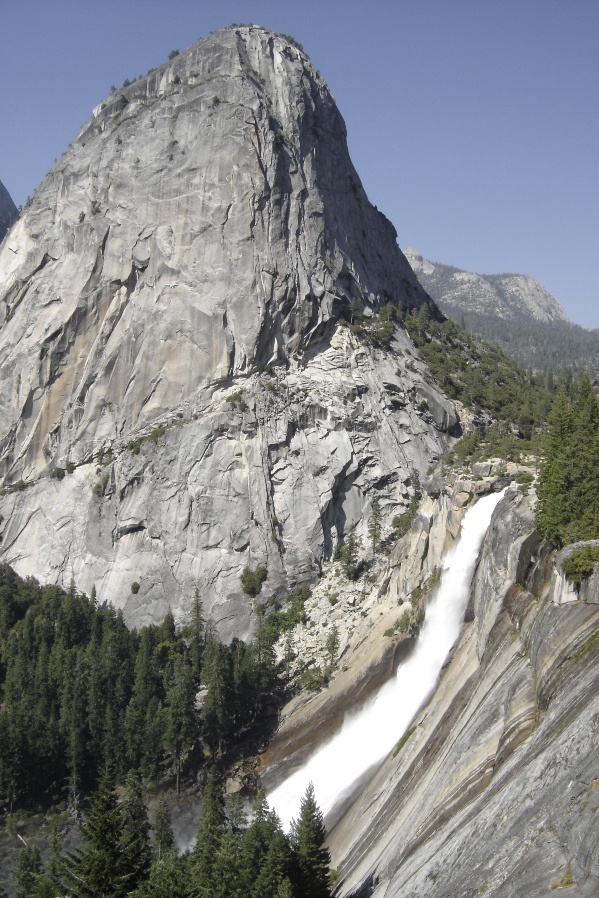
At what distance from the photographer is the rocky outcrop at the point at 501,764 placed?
20.2 metres

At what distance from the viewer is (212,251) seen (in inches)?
3314

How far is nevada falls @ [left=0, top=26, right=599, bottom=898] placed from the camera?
181ft

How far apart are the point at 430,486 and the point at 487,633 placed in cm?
2591

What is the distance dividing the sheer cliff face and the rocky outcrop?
34926 mm

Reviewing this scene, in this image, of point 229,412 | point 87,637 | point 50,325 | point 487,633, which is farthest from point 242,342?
point 487,633

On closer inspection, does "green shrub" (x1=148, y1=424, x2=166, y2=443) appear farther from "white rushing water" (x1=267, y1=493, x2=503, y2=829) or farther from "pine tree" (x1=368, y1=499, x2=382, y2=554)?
"white rushing water" (x1=267, y1=493, x2=503, y2=829)

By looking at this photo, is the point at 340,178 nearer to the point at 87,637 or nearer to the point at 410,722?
the point at 87,637

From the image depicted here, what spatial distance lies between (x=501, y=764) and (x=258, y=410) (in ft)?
185

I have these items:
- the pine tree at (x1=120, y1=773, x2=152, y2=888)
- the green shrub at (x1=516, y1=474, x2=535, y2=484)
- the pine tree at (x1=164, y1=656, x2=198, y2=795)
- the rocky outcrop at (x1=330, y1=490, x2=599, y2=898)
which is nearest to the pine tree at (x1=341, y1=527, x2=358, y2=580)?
the pine tree at (x1=164, y1=656, x2=198, y2=795)

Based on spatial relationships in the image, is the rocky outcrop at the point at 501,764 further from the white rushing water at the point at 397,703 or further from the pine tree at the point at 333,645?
the pine tree at the point at 333,645

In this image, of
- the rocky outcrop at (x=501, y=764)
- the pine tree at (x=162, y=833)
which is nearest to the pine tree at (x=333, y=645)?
the rocky outcrop at (x=501, y=764)

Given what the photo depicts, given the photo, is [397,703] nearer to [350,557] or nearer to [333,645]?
[333,645]

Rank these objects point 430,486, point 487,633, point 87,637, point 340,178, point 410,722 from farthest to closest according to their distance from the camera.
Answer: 1. point 340,178
2. point 87,637
3. point 430,486
4. point 410,722
5. point 487,633

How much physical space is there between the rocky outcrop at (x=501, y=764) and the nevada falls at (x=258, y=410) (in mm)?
4403
